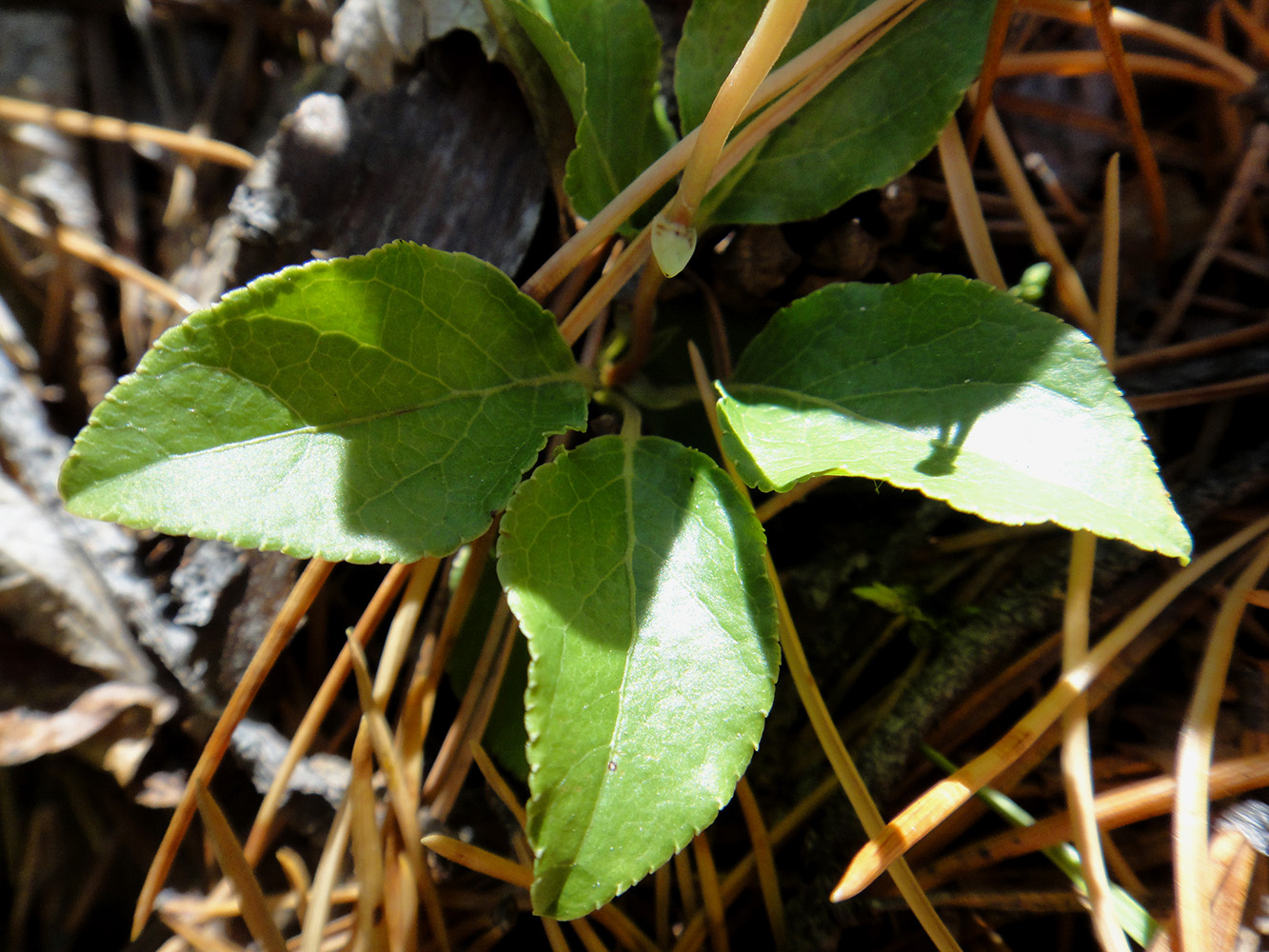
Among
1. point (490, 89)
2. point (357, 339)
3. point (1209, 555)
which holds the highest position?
point (490, 89)

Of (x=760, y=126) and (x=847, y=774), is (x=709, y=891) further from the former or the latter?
(x=760, y=126)

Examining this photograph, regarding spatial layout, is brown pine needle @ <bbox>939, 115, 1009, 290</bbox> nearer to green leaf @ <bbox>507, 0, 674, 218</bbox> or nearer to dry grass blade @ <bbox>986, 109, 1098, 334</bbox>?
dry grass blade @ <bbox>986, 109, 1098, 334</bbox>

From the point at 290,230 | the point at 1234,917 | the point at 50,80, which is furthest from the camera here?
the point at 50,80

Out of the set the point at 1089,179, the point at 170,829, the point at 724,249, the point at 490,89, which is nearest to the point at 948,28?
the point at 724,249

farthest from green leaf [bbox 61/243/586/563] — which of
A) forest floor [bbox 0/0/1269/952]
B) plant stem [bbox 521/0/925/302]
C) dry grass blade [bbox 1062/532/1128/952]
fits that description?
dry grass blade [bbox 1062/532/1128/952]

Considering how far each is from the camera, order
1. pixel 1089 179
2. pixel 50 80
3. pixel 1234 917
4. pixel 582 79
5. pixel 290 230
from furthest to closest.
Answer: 1. pixel 50 80
2. pixel 1089 179
3. pixel 290 230
4. pixel 582 79
5. pixel 1234 917

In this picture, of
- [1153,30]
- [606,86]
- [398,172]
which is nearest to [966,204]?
[1153,30]

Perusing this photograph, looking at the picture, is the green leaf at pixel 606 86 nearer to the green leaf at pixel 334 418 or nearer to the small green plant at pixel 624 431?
the small green plant at pixel 624 431

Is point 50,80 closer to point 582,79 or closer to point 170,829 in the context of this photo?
point 582,79

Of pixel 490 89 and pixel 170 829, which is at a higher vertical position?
pixel 490 89

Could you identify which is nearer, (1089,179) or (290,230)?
(290,230)
